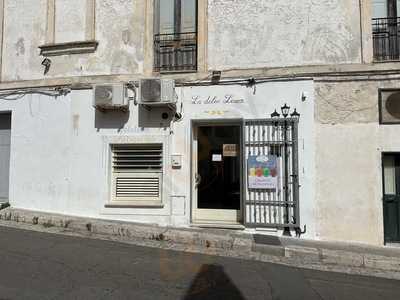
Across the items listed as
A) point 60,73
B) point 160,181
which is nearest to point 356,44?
point 160,181

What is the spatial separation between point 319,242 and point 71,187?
5456mm

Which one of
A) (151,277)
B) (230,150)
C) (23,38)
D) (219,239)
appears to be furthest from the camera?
(23,38)

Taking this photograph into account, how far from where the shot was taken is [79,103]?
29.9ft

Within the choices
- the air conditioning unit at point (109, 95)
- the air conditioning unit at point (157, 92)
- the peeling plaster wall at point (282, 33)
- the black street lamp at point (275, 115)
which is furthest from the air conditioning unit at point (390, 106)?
the air conditioning unit at point (109, 95)

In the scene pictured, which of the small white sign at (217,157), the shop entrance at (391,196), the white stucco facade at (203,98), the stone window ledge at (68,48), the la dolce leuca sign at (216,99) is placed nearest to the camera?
the shop entrance at (391,196)

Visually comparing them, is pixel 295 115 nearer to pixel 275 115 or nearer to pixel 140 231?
pixel 275 115

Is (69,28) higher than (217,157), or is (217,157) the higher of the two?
(69,28)

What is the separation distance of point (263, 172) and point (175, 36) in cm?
366

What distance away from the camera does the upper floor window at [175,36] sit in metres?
8.97

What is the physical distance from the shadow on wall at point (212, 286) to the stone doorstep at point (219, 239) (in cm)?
147

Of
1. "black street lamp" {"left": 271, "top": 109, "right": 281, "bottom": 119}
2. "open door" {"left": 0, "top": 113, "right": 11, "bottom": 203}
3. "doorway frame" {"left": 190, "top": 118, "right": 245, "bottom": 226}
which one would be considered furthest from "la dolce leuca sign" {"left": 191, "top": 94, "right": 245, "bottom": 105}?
"open door" {"left": 0, "top": 113, "right": 11, "bottom": 203}

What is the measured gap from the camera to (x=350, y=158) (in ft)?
26.1

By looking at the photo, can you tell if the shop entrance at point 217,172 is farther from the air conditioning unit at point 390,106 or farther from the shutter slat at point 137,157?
the air conditioning unit at point 390,106

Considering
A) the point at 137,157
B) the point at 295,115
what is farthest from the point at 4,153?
the point at 295,115
